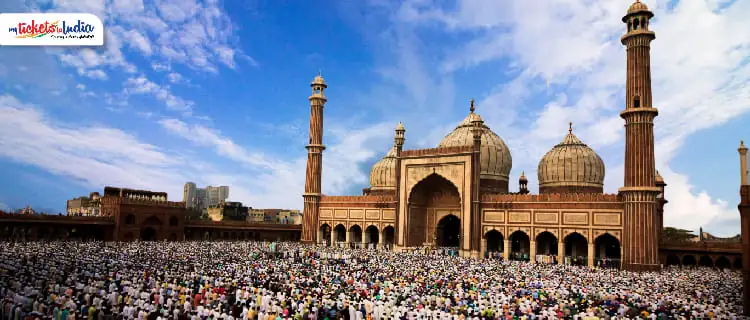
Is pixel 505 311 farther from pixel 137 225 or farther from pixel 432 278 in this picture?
pixel 137 225

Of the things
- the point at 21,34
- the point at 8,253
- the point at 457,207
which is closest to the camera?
the point at 21,34

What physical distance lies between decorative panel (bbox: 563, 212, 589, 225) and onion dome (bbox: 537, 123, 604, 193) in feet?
19.9

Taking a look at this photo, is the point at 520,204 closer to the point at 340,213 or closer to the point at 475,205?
the point at 475,205

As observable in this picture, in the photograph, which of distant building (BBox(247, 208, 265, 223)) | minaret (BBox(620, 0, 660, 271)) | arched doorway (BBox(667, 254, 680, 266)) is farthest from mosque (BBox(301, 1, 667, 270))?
distant building (BBox(247, 208, 265, 223))

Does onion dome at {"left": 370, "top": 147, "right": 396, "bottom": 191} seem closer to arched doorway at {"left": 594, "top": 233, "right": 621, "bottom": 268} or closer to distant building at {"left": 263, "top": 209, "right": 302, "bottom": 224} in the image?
arched doorway at {"left": 594, "top": 233, "right": 621, "bottom": 268}

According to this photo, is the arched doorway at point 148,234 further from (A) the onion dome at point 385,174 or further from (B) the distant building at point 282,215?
(B) the distant building at point 282,215

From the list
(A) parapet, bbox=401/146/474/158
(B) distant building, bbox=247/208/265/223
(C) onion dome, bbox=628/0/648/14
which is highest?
(C) onion dome, bbox=628/0/648/14

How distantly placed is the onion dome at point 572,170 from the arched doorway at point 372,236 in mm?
12409

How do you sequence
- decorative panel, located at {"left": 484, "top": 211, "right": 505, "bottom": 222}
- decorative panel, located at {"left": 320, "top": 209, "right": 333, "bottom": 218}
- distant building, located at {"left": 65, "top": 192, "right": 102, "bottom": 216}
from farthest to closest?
distant building, located at {"left": 65, "top": 192, "right": 102, "bottom": 216}, decorative panel, located at {"left": 320, "top": 209, "right": 333, "bottom": 218}, decorative panel, located at {"left": 484, "top": 211, "right": 505, "bottom": 222}

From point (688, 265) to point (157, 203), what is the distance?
3495 centimetres

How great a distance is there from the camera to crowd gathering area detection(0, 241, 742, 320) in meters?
11.9

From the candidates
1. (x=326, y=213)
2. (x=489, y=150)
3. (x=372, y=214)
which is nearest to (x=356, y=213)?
(x=372, y=214)

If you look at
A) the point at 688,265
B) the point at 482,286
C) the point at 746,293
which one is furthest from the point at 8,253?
the point at 688,265

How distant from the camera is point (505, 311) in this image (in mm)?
12000
